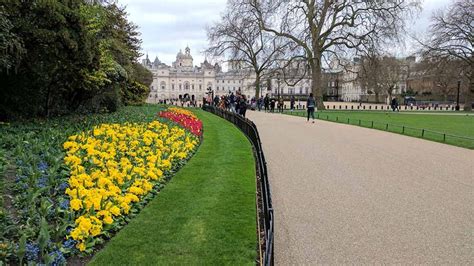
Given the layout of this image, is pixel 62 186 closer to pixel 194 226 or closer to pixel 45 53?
pixel 194 226

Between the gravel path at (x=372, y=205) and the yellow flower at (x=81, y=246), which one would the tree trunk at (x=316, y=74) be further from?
the yellow flower at (x=81, y=246)

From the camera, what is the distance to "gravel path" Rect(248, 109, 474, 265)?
497cm

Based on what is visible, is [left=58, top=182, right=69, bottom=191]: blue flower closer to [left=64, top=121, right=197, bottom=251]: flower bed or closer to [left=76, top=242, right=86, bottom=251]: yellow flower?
[left=64, top=121, right=197, bottom=251]: flower bed

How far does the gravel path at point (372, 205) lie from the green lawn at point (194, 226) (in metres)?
0.50

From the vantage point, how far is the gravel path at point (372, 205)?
497cm

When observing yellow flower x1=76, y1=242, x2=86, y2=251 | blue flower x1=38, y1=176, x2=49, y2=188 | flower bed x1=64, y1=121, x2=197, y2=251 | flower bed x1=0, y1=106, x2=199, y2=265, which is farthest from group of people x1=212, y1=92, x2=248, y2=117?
yellow flower x1=76, y1=242, x2=86, y2=251

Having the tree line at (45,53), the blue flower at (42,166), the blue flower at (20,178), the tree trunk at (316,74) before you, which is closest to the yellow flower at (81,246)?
the blue flower at (20,178)

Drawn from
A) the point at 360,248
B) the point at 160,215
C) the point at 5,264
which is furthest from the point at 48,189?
the point at 360,248

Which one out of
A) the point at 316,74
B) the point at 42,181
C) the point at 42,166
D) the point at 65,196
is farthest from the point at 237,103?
the point at 65,196

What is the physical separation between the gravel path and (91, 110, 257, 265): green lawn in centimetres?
50

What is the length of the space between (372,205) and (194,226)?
3126mm

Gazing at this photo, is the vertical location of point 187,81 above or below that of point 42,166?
above

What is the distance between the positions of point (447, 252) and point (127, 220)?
394cm

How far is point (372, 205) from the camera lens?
689 cm
